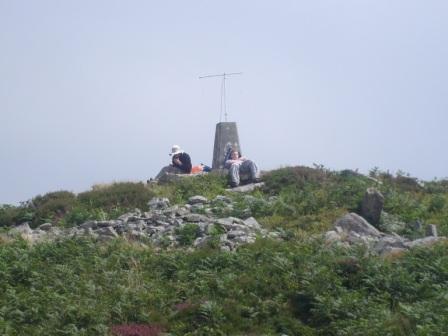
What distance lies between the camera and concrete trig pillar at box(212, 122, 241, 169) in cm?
3378

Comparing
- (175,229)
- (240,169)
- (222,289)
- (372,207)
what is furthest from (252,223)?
(240,169)

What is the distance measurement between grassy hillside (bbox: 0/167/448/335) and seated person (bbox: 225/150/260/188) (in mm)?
7747

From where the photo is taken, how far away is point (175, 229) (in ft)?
64.1

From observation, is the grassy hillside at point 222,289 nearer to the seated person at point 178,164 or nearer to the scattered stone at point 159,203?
the scattered stone at point 159,203

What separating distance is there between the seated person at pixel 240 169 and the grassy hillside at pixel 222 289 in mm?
7747

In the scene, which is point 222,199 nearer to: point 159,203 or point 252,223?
point 159,203

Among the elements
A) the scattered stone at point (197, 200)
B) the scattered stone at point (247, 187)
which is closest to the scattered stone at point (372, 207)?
the scattered stone at point (197, 200)

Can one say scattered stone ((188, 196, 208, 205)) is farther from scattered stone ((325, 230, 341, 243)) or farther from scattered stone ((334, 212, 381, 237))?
scattered stone ((325, 230, 341, 243))

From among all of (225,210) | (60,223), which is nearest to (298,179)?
(225,210)

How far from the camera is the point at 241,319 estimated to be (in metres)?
13.3

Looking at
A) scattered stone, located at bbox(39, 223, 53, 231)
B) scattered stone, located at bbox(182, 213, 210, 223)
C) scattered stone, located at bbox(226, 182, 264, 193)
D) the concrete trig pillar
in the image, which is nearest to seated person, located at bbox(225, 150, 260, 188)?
scattered stone, located at bbox(226, 182, 264, 193)

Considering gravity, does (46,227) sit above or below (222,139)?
below

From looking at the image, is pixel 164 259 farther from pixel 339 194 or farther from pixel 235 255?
pixel 339 194

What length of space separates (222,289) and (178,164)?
1652 cm
